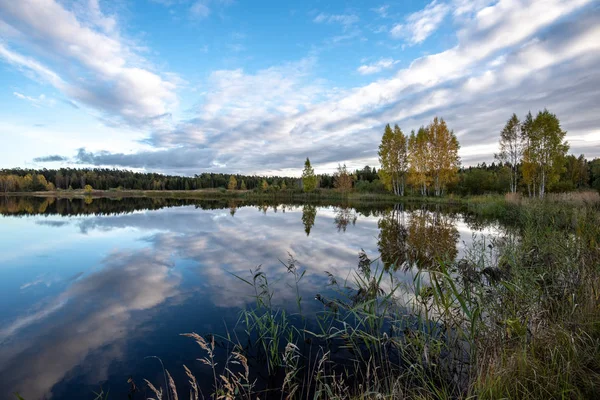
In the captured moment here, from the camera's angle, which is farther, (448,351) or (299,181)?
(299,181)

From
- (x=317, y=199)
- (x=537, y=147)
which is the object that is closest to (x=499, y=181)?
(x=537, y=147)

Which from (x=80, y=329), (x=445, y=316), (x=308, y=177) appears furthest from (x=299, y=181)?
(x=445, y=316)

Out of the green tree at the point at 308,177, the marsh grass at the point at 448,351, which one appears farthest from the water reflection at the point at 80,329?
the green tree at the point at 308,177

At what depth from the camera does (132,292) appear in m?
6.79

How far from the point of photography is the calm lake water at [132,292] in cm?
387

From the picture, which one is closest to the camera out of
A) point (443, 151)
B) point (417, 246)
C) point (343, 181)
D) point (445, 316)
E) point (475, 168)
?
point (445, 316)

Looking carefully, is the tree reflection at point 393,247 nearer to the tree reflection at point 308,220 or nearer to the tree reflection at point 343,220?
the tree reflection at point 343,220

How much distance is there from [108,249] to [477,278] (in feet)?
41.9

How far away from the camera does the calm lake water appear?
3873mm

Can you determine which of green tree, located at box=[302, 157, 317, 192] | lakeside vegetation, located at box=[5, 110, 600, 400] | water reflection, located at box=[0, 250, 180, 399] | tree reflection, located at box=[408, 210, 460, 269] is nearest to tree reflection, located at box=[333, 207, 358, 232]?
lakeside vegetation, located at box=[5, 110, 600, 400]

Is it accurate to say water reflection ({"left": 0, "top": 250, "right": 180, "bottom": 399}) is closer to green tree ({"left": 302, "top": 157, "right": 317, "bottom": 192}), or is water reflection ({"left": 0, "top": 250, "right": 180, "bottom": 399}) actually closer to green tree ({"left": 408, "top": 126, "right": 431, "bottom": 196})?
green tree ({"left": 408, "top": 126, "right": 431, "bottom": 196})

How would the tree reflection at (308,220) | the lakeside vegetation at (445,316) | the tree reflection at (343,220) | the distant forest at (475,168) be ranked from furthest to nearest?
1. the distant forest at (475,168)
2. the tree reflection at (343,220)
3. the tree reflection at (308,220)
4. the lakeside vegetation at (445,316)

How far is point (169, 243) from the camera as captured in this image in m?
12.6

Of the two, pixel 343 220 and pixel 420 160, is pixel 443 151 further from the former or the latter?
pixel 343 220
